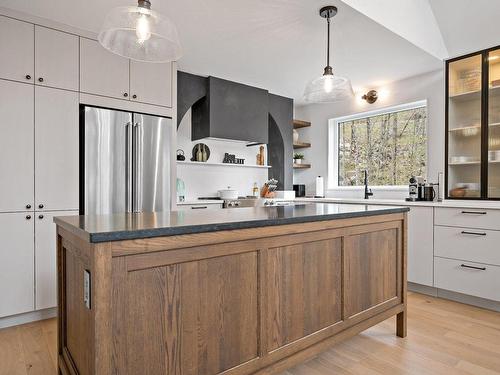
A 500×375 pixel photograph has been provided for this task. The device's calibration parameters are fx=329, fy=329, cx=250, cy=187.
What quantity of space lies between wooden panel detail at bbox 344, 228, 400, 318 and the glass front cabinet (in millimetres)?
1554

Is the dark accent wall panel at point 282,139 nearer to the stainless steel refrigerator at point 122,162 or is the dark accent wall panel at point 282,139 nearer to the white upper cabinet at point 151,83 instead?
the white upper cabinet at point 151,83

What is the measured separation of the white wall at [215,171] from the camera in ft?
13.9

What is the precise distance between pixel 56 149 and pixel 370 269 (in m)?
2.63

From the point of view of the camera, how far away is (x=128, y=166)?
3014mm

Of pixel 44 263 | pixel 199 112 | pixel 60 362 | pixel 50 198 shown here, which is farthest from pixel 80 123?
pixel 60 362

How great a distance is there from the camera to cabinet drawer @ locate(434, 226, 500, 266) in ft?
9.46

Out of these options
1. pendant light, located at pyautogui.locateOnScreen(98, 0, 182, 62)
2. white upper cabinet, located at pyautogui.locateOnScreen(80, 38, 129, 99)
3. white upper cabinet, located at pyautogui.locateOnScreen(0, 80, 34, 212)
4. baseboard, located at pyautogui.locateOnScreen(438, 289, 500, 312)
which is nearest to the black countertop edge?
pendant light, located at pyautogui.locateOnScreen(98, 0, 182, 62)

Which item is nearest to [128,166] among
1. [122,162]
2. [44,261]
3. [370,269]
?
[122,162]

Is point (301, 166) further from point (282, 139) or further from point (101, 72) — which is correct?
point (101, 72)

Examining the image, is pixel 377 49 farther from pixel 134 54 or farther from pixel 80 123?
pixel 80 123

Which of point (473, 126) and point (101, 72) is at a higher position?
point (101, 72)

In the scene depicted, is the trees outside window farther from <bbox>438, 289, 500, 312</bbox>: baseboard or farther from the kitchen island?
the kitchen island

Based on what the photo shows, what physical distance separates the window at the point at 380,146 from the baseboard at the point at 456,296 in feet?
4.49

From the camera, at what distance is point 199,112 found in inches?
163
